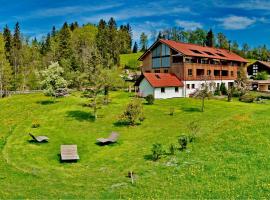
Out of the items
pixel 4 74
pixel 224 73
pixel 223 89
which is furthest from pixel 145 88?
pixel 4 74

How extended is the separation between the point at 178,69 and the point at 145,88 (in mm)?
9794

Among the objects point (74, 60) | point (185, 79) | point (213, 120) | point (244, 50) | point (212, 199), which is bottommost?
point (212, 199)

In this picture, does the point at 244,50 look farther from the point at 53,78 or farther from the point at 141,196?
the point at 141,196

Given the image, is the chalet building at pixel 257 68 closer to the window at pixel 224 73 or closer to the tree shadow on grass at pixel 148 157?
the window at pixel 224 73

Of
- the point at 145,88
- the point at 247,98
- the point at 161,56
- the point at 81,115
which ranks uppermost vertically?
the point at 161,56

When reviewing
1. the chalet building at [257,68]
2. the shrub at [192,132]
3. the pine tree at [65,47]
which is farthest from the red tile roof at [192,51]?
the pine tree at [65,47]

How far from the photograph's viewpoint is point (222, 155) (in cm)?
2753

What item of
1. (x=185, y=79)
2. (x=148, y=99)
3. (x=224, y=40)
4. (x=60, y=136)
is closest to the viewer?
(x=60, y=136)

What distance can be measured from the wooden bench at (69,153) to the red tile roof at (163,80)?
102 ft

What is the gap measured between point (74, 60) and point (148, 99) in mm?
38629

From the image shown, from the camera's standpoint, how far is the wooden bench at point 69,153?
91.3 ft

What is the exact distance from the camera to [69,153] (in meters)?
28.6

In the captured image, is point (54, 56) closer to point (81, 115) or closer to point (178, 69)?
point (178, 69)

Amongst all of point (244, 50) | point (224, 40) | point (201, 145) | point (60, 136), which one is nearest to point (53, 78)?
point (60, 136)
